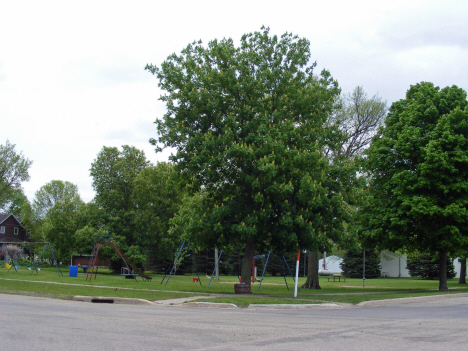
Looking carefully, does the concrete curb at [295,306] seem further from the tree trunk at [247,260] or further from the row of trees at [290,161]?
the tree trunk at [247,260]

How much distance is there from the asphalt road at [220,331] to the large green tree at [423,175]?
13400 millimetres

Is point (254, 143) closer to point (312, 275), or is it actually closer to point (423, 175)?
point (423, 175)

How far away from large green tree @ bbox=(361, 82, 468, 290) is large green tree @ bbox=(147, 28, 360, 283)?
5.82 m

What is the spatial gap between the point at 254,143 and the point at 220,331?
39.3 ft

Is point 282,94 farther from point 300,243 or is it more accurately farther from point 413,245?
point 413,245

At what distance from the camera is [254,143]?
20312 millimetres

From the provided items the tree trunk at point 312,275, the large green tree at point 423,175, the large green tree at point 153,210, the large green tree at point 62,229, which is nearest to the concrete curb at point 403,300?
the large green tree at point 423,175

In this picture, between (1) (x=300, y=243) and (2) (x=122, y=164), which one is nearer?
(1) (x=300, y=243)

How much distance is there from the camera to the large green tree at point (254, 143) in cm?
2003

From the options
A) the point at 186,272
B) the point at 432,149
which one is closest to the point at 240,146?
the point at 432,149

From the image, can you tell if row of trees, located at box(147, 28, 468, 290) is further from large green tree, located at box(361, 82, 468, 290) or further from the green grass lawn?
the green grass lawn

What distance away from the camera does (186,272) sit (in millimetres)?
57875

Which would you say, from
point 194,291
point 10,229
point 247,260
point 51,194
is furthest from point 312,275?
point 51,194

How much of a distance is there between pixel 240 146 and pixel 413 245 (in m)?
14.9
